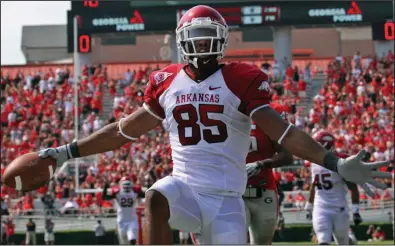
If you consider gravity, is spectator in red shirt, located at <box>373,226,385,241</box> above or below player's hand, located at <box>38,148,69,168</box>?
below

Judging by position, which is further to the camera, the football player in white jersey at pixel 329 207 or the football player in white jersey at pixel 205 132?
the football player in white jersey at pixel 329 207

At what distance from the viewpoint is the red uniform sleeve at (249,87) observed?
548cm

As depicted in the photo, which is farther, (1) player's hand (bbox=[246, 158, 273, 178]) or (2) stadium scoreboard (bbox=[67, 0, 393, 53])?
(2) stadium scoreboard (bbox=[67, 0, 393, 53])

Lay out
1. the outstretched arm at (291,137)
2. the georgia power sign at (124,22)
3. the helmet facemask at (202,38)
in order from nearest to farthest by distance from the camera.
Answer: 1. the outstretched arm at (291,137)
2. the helmet facemask at (202,38)
3. the georgia power sign at (124,22)

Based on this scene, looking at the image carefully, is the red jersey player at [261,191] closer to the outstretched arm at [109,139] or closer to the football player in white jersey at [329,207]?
the outstretched arm at [109,139]

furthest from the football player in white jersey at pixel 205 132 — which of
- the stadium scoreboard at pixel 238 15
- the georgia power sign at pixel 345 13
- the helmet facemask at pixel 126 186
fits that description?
the georgia power sign at pixel 345 13

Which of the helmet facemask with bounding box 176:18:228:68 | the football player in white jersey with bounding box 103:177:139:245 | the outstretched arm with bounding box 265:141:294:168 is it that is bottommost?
the football player in white jersey with bounding box 103:177:139:245

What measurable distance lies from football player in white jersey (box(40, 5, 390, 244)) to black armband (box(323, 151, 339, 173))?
0.07 meters

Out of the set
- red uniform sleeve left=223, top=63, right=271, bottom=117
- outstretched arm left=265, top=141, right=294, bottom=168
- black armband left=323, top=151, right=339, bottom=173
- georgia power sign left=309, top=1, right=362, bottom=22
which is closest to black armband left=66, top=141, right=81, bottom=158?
red uniform sleeve left=223, top=63, right=271, bottom=117

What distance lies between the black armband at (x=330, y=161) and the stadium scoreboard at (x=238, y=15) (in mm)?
27233

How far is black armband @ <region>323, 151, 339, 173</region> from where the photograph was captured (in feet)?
16.5

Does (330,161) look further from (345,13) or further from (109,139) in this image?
(345,13)

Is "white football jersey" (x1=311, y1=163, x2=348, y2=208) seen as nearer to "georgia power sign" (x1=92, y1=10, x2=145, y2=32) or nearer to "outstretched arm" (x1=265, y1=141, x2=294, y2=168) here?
"outstretched arm" (x1=265, y1=141, x2=294, y2=168)

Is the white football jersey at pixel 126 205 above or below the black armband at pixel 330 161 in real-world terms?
below
